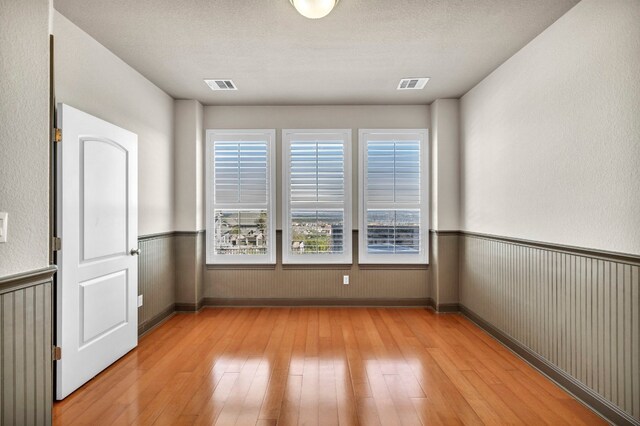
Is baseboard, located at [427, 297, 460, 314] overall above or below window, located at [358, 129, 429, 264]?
below

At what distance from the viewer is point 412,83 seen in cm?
398

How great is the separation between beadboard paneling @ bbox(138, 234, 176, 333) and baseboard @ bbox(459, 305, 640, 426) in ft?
12.1

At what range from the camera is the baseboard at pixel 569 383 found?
7.05 feet

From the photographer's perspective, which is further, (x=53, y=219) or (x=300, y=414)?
(x=53, y=219)

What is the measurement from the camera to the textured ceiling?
8.23 feet

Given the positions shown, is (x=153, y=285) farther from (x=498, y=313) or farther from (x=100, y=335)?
(x=498, y=313)

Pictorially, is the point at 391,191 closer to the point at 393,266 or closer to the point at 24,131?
the point at 393,266

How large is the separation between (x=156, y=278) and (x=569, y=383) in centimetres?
403

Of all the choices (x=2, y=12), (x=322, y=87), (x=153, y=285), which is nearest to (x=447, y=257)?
(x=322, y=87)

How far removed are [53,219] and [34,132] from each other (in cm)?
101

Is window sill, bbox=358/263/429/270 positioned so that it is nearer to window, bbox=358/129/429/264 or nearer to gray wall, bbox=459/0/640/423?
window, bbox=358/129/429/264

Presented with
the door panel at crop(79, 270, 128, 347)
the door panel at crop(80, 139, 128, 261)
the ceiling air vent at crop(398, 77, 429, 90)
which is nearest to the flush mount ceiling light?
the ceiling air vent at crop(398, 77, 429, 90)

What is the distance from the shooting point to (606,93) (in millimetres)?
2246

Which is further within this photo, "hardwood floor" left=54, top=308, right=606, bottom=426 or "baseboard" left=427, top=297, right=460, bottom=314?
"baseboard" left=427, top=297, right=460, bottom=314
